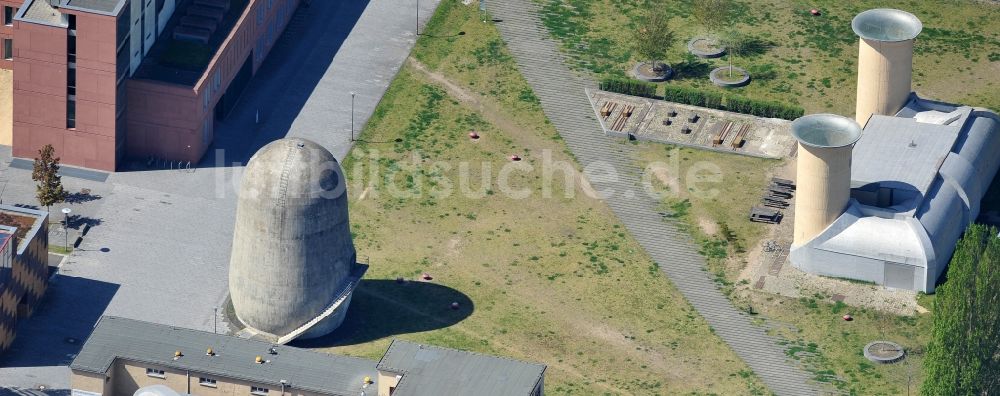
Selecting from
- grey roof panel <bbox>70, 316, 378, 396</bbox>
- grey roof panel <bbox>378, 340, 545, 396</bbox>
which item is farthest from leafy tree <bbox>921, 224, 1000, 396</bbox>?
grey roof panel <bbox>70, 316, 378, 396</bbox>

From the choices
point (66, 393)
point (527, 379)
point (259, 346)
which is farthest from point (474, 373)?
point (66, 393)

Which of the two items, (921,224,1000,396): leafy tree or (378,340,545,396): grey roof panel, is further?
(921,224,1000,396): leafy tree

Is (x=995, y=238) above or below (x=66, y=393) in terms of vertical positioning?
above

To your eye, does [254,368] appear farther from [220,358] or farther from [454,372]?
[454,372]

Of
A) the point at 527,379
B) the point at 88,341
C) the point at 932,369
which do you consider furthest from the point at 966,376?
the point at 88,341

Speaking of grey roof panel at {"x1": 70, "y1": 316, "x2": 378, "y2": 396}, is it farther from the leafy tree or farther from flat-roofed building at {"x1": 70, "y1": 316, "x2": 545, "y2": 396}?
the leafy tree

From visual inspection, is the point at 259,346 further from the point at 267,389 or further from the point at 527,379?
the point at 527,379
